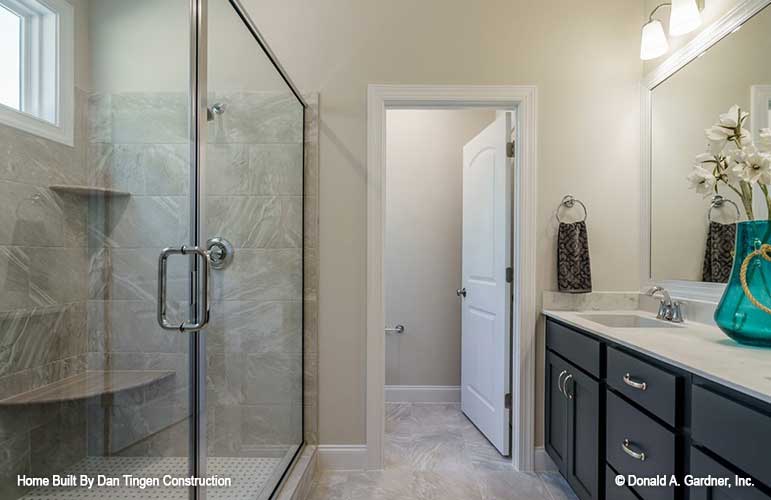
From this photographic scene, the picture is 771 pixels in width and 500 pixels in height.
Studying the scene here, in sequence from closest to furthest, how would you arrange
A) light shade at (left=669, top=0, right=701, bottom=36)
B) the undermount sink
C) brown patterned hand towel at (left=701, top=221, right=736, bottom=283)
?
brown patterned hand towel at (left=701, top=221, right=736, bottom=283), light shade at (left=669, top=0, right=701, bottom=36), the undermount sink

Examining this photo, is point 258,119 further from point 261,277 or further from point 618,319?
point 618,319

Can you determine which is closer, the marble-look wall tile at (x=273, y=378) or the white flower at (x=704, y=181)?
the white flower at (x=704, y=181)

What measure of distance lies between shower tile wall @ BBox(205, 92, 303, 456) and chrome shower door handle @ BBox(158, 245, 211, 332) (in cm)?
12

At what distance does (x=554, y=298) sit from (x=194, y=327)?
70.4 inches

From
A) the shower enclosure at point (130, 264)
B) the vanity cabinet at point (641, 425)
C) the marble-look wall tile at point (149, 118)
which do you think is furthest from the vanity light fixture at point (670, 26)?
the marble-look wall tile at point (149, 118)

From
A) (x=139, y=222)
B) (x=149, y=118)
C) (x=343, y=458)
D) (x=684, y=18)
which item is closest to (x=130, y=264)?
(x=139, y=222)

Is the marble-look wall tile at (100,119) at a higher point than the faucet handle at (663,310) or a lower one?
higher

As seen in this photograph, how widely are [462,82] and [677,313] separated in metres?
1.54

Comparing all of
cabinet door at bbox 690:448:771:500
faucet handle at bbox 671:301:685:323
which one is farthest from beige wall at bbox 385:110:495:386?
cabinet door at bbox 690:448:771:500

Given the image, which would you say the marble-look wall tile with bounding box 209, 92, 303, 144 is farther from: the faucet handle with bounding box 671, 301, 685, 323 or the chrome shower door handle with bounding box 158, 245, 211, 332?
the faucet handle with bounding box 671, 301, 685, 323

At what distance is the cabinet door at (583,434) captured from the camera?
5.42ft

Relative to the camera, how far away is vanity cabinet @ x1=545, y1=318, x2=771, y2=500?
958 mm

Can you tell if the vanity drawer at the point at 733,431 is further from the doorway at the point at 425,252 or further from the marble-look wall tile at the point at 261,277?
the doorway at the point at 425,252

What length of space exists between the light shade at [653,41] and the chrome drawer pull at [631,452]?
1.81 m
